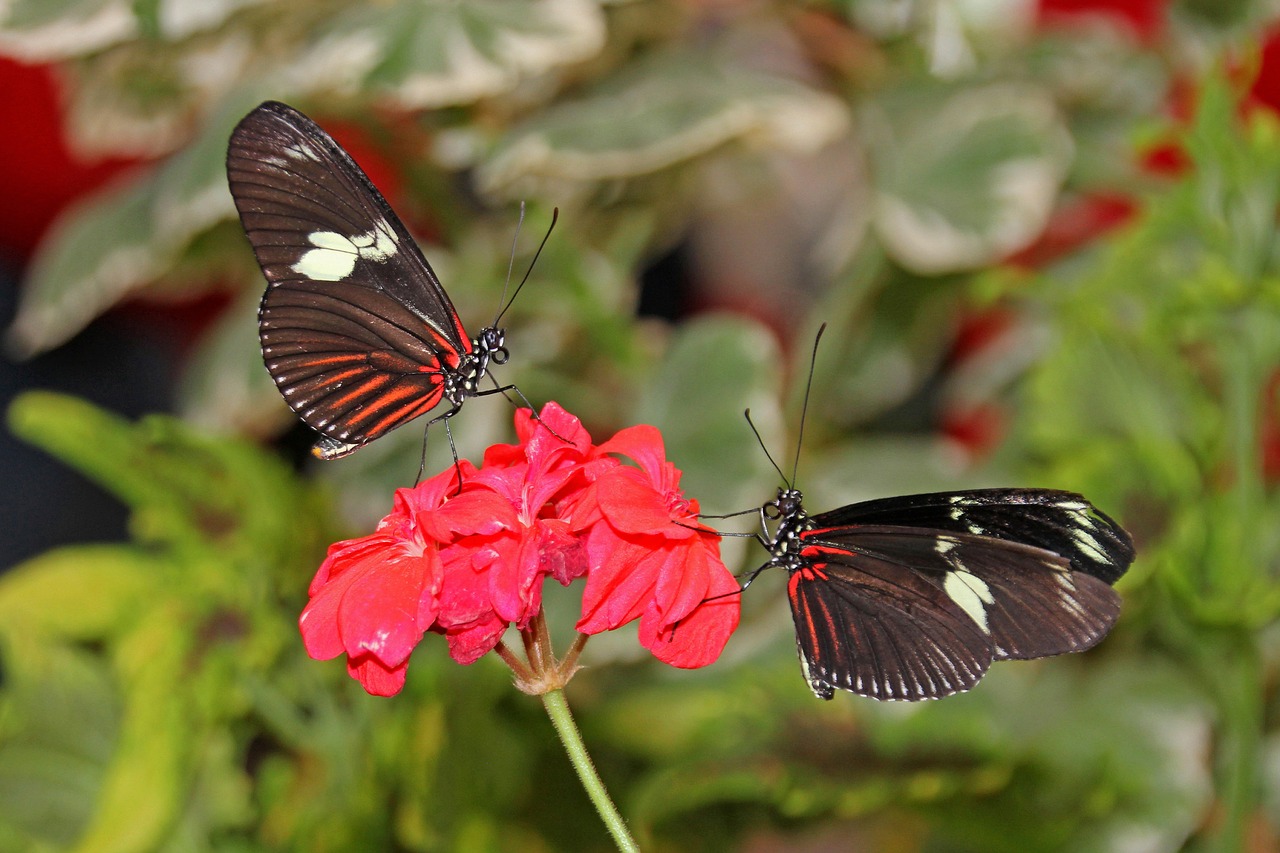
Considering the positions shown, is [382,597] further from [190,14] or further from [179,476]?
[190,14]

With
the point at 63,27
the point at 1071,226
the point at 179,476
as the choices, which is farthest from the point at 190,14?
the point at 1071,226

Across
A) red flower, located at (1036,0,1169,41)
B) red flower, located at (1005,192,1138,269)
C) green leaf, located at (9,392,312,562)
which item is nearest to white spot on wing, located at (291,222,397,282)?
green leaf, located at (9,392,312,562)

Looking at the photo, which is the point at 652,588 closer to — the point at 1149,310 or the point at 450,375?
the point at 450,375

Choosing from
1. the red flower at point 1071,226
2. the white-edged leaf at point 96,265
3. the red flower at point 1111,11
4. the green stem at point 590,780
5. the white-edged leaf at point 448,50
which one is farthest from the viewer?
the red flower at point 1111,11

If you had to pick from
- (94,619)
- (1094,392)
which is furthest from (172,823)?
(1094,392)

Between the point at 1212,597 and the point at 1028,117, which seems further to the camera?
the point at 1028,117

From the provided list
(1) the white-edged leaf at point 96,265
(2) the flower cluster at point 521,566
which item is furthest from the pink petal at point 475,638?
(1) the white-edged leaf at point 96,265

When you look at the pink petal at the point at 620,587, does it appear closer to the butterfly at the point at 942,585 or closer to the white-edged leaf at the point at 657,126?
the butterfly at the point at 942,585
